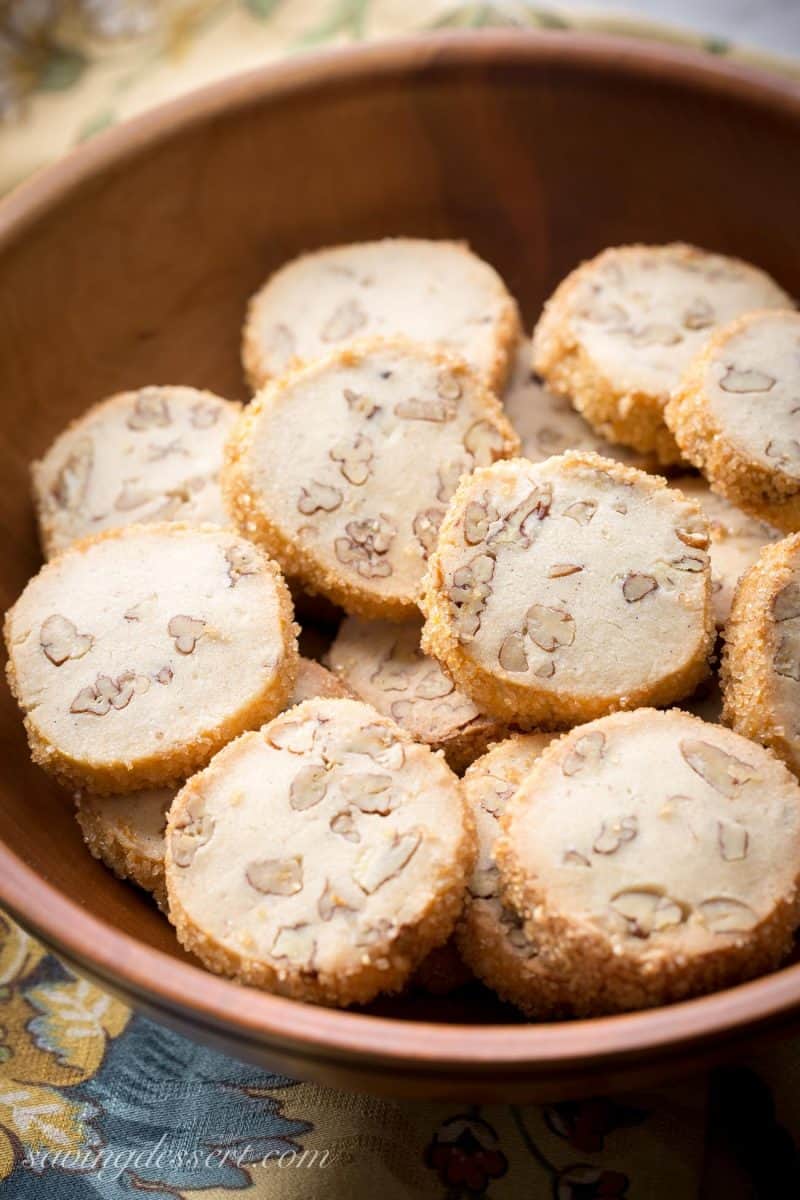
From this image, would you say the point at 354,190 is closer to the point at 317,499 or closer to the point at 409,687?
the point at 317,499

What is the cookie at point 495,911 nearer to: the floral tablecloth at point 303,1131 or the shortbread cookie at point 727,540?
the floral tablecloth at point 303,1131

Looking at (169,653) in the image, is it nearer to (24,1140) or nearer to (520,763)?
(520,763)

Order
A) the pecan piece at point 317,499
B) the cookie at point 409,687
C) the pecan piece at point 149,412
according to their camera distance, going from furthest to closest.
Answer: the pecan piece at point 149,412
the pecan piece at point 317,499
the cookie at point 409,687

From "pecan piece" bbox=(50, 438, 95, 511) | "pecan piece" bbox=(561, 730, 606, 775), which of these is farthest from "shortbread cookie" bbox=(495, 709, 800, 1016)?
"pecan piece" bbox=(50, 438, 95, 511)

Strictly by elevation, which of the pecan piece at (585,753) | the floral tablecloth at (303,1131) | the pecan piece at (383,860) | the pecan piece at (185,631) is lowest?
the floral tablecloth at (303,1131)

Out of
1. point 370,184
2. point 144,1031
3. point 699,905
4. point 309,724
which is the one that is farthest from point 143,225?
point 699,905

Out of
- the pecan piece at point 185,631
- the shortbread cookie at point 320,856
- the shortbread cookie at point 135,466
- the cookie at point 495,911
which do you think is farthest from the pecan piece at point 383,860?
the shortbread cookie at point 135,466

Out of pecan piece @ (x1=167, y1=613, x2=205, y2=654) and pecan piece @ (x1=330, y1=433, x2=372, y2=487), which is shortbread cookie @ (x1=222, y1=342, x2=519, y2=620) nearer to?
pecan piece @ (x1=330, y1=433, x2=372, y2=487)

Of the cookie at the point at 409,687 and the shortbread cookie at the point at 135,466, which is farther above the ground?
the shortbread cookie at the point at 135,466
